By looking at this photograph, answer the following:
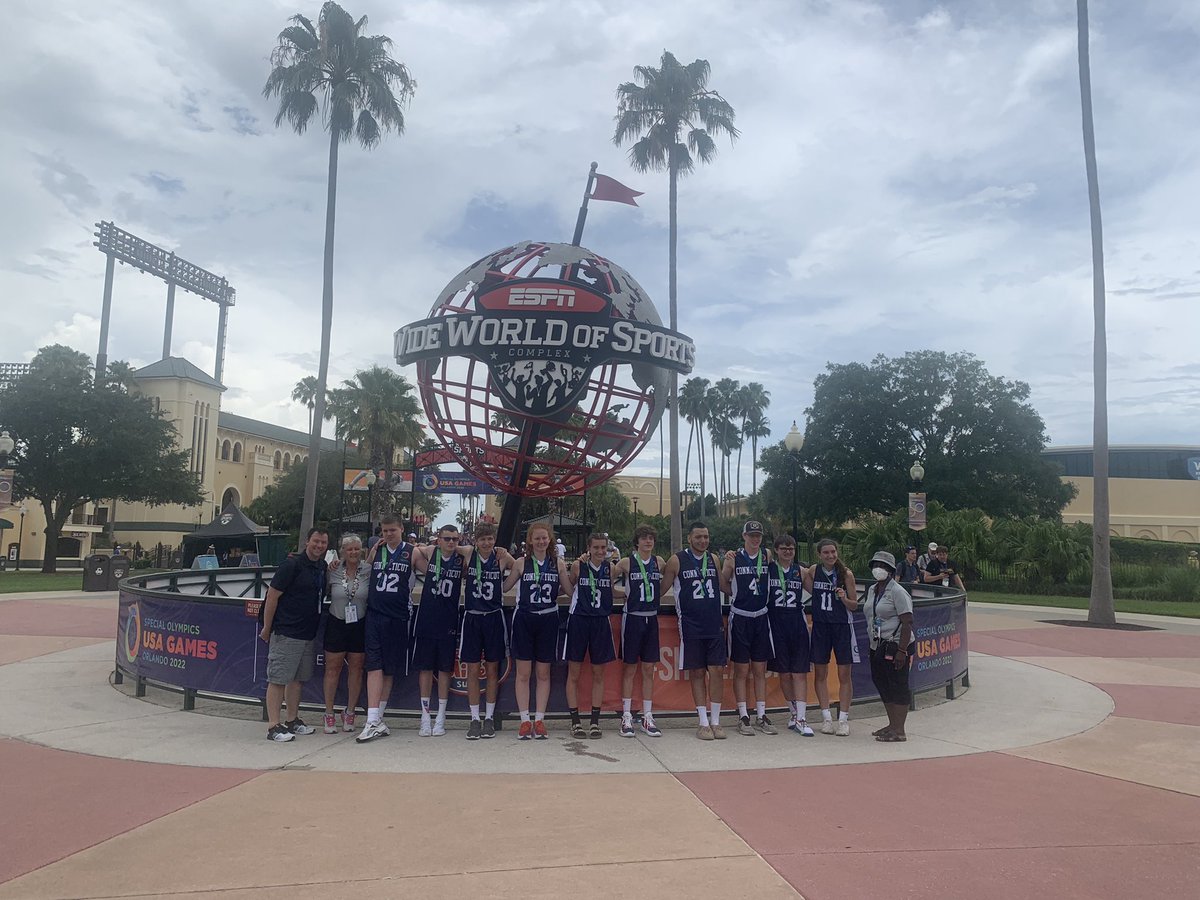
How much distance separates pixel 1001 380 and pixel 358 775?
4549cm

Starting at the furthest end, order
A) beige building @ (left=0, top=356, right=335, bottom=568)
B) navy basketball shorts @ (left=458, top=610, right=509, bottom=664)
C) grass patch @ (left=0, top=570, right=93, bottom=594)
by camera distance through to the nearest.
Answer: beige building @ (left=0, top=356, right=335, bottom=568) < grass patch @ (left=0, top=570, right=93, bottom=594) < navy basketball shorts @ (left=458, top=610, right=509, bottom=664)

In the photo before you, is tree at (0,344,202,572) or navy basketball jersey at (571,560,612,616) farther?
tree at (0,344,202,572)

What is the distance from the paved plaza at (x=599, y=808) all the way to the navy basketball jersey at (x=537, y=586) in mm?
1152

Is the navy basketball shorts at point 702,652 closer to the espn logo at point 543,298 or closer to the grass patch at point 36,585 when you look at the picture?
the espn logo at point 543,298

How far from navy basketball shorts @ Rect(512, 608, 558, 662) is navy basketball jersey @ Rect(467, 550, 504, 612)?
244 millimetres

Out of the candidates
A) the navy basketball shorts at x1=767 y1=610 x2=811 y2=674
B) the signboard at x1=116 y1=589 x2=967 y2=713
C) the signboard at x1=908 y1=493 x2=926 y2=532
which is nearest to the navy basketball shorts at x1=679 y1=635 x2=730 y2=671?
the signboard at x1=116 y1=589 x2=967 y2=713

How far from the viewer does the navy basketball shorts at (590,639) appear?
7.11 metres

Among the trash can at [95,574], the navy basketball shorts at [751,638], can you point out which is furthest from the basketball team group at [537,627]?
the trash can at [95,574]

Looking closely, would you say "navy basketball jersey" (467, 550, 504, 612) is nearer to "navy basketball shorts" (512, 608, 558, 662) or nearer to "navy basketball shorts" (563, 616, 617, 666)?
"navy basketball shorts" (512, 608, 558, 662)

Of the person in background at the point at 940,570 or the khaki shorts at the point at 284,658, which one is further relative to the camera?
the person in background at the point at 940,570

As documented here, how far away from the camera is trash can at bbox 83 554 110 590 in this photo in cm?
2320

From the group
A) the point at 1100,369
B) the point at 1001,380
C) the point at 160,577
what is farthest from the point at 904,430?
the point at 160,577

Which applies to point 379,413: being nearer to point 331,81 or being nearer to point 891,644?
point 331,81

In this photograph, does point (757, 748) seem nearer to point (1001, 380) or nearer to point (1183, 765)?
point (1183, 765)
